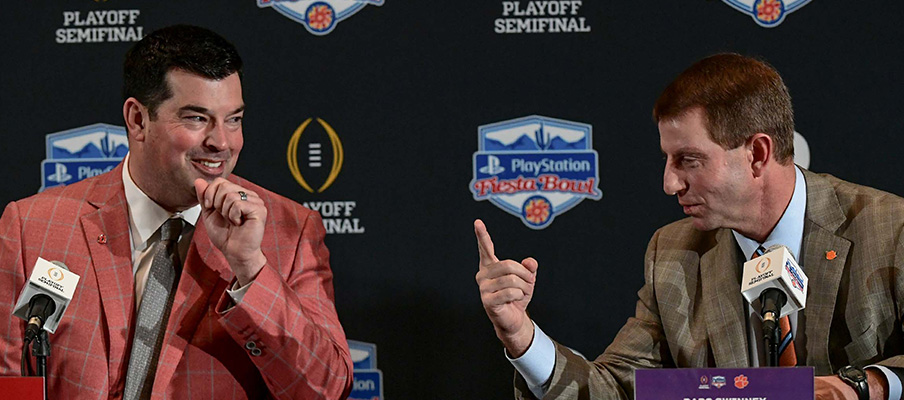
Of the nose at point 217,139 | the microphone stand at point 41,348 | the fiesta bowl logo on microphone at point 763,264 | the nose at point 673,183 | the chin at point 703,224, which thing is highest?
the nose at point 217,139

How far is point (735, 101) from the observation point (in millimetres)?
2195

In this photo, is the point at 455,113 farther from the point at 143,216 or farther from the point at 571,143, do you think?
the point at 143,216

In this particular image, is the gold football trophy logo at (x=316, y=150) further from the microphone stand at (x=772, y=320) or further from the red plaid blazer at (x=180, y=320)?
the microphone stand at (x=772, y=320)

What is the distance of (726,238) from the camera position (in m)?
2.38

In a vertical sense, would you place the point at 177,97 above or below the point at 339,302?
above

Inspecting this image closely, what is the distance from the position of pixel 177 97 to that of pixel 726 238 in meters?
1.29

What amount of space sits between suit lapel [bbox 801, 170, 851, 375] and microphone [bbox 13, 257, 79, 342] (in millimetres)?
1521

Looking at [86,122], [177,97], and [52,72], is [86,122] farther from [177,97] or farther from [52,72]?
[177,97]

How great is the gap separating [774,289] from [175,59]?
53.0 inches

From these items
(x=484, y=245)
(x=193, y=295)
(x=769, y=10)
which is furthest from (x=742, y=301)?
(x=193, y=295)

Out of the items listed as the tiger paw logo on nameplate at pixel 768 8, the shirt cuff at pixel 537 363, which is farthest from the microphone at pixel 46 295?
the tiger paw logo on nameplate at pixel 768 8

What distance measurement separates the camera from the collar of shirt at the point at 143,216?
2311 mm

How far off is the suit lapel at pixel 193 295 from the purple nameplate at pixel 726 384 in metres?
0.96

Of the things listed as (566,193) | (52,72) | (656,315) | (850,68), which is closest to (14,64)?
(52,72)
